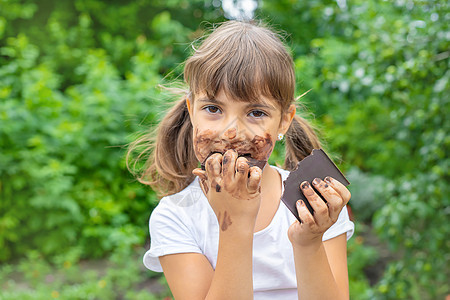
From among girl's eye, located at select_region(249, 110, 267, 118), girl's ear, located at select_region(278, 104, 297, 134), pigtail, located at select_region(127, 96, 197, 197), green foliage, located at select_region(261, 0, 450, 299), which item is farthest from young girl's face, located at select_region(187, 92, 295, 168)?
green foliage, located at select_region(261, 0, 450, 299)

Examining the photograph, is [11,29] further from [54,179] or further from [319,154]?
[319,154]

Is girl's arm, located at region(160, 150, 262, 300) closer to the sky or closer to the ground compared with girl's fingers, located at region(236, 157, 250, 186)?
closer to the ground

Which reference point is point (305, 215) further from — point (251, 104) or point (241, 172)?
point (251, 104)

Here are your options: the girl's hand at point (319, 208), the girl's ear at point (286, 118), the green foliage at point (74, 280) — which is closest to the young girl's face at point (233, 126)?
the girl's ear at point (286, 118)

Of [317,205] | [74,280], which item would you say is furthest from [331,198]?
[74,280]

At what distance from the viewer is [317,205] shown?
54.6 inches

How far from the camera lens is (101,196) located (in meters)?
4.54

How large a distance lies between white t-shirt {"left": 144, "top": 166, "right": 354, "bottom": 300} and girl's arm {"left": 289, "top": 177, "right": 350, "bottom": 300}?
0.20 meters

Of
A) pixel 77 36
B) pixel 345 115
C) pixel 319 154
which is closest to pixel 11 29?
pixel 77 36

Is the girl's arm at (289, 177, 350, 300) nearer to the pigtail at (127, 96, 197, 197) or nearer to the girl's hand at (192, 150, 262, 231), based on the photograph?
the girl's hand at (192, 150, 262, 231)

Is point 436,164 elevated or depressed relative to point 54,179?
depressed

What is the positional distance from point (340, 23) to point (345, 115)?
3.07m

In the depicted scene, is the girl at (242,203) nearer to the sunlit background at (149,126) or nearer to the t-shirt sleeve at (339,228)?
the t-shirt sleeve at (339,228)

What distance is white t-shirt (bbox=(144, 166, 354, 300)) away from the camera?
1.67 meters
